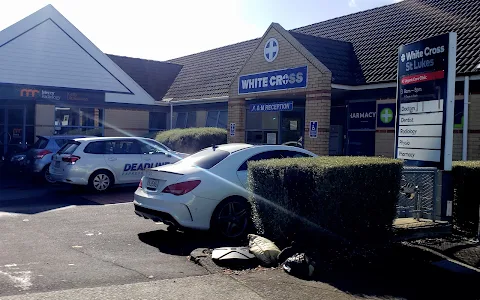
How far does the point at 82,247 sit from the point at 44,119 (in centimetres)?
1661

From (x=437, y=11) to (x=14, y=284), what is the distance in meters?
15.3

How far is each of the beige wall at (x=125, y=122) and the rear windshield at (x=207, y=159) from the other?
16.3m

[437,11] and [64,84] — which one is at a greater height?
[437,11]

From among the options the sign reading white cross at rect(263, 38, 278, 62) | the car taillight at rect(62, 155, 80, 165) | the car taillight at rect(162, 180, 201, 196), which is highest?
the sign reading white cross at rect(263, 38, 278, 62)

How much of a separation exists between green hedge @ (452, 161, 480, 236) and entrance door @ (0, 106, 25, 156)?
63.1 ft

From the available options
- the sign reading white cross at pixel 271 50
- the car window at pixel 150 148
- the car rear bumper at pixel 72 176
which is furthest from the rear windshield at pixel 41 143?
the sign reading white cross at pixel 271 50

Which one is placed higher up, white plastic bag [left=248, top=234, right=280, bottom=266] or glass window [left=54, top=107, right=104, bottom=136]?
glass window [left=54, top=107, right=104, bottom=136]

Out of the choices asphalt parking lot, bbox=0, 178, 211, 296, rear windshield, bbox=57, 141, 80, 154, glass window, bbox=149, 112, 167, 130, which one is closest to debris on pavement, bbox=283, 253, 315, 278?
asphalt parking lot, bbox=0, 178, 211, 296

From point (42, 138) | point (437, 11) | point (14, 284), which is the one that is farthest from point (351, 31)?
point (14, 284)

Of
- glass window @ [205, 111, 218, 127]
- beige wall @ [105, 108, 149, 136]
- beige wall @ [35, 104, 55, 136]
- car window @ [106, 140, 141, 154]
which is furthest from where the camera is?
beige wall @ [105, 108, 149, 136]

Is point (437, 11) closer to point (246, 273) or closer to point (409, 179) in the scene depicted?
point (409, 179)

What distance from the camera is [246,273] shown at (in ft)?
20.4

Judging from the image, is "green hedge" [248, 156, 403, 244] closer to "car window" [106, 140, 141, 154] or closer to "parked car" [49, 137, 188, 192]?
"parked car" [49, 137, 188, 192]

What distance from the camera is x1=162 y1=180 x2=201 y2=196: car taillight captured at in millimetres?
7875
